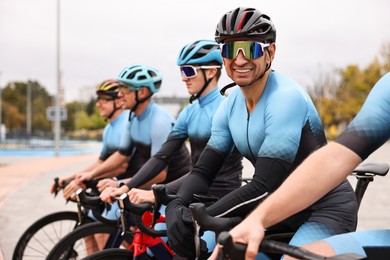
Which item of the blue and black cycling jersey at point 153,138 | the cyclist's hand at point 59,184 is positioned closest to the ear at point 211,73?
the blue and black cycling jersey at point 153,138

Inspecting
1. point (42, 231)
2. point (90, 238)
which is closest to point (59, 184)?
point (42, 231)

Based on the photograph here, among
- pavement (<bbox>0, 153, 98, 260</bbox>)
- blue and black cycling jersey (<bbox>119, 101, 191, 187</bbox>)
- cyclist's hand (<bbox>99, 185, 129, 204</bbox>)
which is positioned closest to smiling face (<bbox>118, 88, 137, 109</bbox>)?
blue and black cycling jersey (<bbox>119, 101, 191, 187</bbox>)

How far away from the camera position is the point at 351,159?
5.79 ft

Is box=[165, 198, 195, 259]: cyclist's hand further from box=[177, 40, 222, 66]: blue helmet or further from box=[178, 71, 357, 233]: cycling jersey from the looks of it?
box=[177, 40, 222, 66]: blue helmet

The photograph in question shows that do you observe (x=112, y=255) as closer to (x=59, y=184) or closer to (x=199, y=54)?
(x=199, y=54)

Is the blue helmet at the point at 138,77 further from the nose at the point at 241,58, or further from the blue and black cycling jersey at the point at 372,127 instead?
the blue and black cycling jersey at the point at 372,127

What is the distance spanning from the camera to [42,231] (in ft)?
16.1

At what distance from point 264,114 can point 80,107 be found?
397ft

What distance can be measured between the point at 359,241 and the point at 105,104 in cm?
429

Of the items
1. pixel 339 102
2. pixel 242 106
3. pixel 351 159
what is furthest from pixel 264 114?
pixel 339 102

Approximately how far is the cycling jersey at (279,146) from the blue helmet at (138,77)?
2200 millimetres

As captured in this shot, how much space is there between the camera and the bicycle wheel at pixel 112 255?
305cm

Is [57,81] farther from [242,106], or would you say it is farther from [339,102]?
[339,102]

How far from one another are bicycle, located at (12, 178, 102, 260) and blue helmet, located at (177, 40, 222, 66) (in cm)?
168
